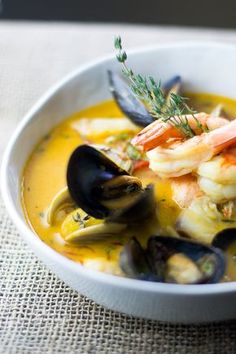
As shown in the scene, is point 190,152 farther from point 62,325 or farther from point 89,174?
point 62,325

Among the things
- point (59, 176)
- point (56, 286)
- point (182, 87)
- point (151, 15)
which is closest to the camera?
point (56, 286)

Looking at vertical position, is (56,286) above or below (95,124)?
below

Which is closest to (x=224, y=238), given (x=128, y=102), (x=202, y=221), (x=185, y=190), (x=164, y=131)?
(x=202, y=221)

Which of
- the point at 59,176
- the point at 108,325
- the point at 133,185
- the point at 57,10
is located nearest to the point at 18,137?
the point at 59,176

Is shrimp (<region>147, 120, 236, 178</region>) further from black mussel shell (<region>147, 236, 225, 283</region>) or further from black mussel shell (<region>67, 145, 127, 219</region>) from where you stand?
black mussel shell (<region>147, 236, 225, 283</region>)

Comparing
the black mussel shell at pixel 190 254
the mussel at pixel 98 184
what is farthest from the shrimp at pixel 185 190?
the black mussel shell at pixel 190 254

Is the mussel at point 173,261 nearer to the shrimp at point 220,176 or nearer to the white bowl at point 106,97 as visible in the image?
the white bowl at point 106,97

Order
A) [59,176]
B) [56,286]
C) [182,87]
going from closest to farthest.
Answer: [56,286]
[59,176]
[182,87]

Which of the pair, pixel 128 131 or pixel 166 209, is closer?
pixel 166 209

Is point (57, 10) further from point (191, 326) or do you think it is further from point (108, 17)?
point (191, 326)
